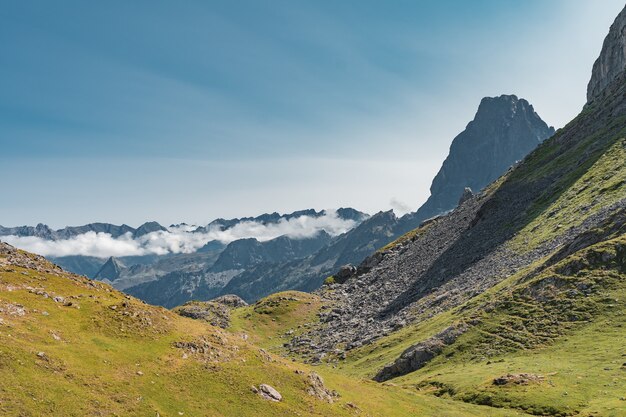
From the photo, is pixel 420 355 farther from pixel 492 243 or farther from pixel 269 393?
pixel 492 243

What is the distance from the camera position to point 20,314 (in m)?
42.4

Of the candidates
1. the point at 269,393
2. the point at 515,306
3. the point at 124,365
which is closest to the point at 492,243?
the point at 515,306

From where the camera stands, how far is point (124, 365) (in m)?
40.8

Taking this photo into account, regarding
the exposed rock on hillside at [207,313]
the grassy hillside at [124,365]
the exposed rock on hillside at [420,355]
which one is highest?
the grassy hillside at [124,365]

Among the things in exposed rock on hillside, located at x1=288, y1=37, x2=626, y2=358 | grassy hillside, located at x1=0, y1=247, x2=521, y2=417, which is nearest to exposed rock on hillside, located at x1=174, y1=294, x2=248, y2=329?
exposed rock on hillside, located at x1=288, y1=37, x2=626, y2=358

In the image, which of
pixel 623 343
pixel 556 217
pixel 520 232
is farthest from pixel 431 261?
pixel 623 343

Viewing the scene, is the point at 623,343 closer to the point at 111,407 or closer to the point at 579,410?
the point at 579,410

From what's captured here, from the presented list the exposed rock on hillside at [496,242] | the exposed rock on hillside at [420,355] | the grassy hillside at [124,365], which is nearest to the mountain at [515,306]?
the exposed rock on hillside at [420,355]

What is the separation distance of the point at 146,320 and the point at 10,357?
15.0 m

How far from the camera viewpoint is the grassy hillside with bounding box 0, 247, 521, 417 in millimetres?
34781

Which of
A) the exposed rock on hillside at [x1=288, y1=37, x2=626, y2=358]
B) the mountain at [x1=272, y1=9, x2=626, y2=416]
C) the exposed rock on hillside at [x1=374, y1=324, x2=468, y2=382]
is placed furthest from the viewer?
the exposed rock on hillside at [x1=288, y1=37, x2=626, y2=358]

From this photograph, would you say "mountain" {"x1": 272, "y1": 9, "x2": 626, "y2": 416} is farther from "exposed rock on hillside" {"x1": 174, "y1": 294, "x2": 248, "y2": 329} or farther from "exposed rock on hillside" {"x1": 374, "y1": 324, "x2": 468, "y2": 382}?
"exposed rock on hillside" {"x1": 174, "y1": 294, "x2": 248, "y2": 329}

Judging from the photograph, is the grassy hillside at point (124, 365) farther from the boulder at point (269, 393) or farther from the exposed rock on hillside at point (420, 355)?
the exposed rock on hillside at point (420, 355)

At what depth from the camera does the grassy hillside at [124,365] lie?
34781 millimetres
